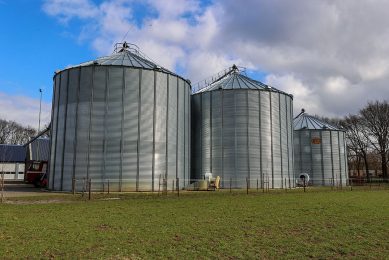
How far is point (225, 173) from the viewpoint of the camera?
4516 centimetres

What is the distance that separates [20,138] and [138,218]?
105 m

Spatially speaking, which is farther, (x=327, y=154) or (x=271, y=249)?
(x=327, y=154)

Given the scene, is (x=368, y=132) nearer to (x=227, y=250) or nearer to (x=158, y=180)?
(x=158, y=180)

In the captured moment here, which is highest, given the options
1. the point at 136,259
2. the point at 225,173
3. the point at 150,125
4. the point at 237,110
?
the point at 237,110

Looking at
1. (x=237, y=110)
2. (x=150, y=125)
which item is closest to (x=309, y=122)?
(x=237, y=110)

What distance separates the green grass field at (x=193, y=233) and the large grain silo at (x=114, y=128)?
16.9 metres

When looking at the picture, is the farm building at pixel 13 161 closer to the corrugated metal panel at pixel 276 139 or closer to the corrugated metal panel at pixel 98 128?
the corrugated metal panel at pixel 98 128

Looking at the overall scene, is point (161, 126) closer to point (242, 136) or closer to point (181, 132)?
point (181, 132)

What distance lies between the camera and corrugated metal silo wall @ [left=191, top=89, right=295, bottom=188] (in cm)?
4500

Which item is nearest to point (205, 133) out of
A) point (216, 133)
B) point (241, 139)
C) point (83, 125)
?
point (216, 133)

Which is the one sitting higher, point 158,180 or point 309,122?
point 309,122

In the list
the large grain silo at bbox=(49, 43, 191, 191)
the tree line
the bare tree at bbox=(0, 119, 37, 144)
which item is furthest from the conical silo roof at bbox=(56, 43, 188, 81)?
the bare tree at bbox=(0, 119, 37, 144)

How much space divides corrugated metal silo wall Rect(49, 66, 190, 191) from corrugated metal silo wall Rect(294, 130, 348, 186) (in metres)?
27.4

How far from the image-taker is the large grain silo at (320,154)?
60.0m
